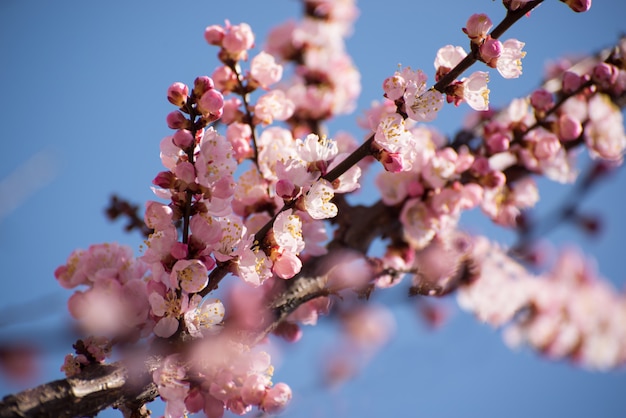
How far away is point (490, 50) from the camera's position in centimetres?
119

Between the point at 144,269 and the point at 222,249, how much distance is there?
13.2 inches

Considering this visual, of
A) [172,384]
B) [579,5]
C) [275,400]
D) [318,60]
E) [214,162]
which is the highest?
[318,60]

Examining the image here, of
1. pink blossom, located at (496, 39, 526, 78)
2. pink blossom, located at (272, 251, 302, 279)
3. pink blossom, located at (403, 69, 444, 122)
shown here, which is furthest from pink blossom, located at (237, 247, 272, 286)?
pink blossom, located at (496, 39, 526, 78)

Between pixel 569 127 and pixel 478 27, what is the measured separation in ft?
2.66

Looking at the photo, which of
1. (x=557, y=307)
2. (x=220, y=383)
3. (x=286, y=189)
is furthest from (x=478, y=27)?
(x=557, y=307)

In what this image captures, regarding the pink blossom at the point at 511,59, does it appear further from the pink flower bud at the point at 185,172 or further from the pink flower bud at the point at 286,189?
the pink flower bud at the point at 185,172

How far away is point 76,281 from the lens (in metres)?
1.44

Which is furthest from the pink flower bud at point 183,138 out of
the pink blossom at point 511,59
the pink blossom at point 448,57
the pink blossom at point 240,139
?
the pink blossom at point 511,59

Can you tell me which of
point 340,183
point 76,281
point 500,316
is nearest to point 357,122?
point 340,183

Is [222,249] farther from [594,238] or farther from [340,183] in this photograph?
[594,238]

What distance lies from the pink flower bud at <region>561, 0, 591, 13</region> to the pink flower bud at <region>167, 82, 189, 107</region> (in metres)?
0.95

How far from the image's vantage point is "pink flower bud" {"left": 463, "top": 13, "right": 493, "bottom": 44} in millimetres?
1196

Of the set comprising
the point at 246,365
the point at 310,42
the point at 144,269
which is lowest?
the point at 246,365

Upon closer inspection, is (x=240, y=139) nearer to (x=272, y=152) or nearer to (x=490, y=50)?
(x=272, y=152)
